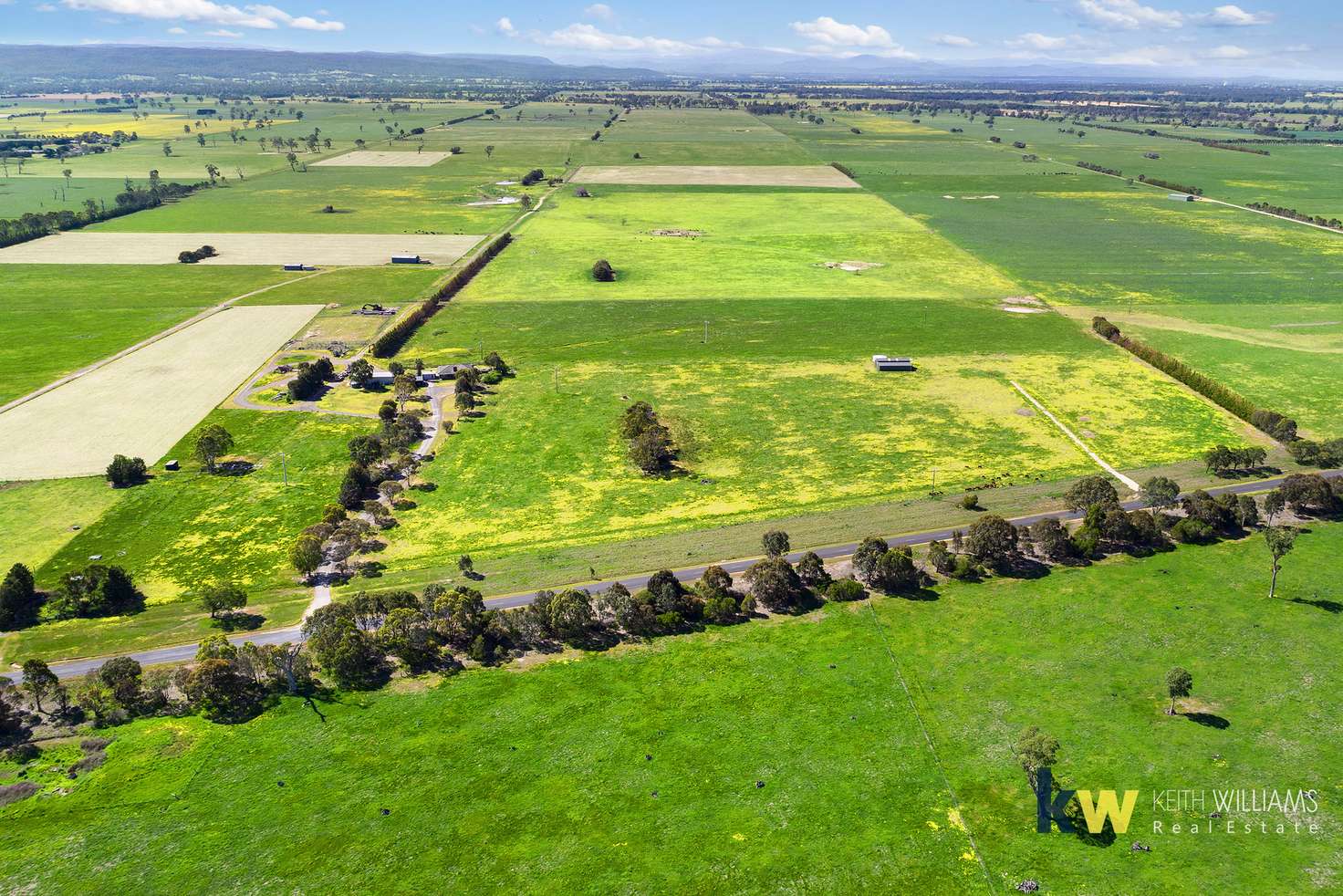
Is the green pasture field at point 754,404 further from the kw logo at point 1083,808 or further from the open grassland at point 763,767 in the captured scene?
the kw logo at point 1083,808

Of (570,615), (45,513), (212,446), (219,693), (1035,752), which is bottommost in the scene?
(219,693)

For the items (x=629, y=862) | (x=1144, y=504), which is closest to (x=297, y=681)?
(x=629, y=862)

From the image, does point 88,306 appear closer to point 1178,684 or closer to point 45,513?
point 45,513

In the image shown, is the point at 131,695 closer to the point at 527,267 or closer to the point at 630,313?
the point at 630,313

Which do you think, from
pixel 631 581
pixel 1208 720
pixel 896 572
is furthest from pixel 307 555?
pixel 1208 720

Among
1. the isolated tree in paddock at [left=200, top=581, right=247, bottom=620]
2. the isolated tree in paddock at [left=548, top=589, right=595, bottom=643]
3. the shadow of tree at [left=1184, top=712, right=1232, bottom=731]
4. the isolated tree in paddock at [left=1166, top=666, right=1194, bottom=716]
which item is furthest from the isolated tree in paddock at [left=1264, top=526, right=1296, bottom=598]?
the isolated tree in paddock at [left=200, top=581, right=247, bottom=620]

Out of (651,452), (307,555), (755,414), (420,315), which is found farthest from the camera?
(420,315)

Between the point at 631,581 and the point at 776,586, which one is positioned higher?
the point at 776,586
